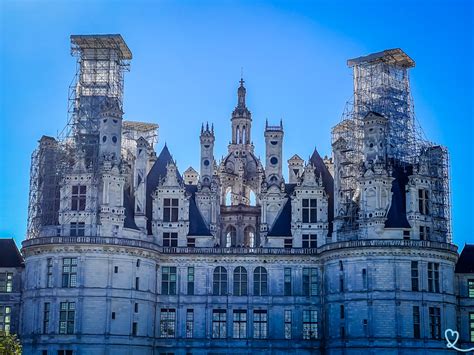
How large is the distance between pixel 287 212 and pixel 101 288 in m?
19.6

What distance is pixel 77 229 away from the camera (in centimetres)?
7831

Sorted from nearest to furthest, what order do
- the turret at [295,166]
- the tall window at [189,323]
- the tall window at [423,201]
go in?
the tall window at [423,201] → the tall window at [189,323] → the turret at [295,166]

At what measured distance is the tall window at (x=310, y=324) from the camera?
266ft

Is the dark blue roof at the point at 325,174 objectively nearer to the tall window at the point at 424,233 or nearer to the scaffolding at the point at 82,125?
the tall window at the point at 424,233

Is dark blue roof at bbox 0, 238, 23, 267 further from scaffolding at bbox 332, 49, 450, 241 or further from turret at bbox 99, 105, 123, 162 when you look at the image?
scaffolding at bbox 332, 49, 450, 241

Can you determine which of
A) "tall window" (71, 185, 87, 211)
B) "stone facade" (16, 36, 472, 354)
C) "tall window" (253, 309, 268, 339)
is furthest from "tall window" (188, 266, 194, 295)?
"tall window" (71, 185, 87, 211)

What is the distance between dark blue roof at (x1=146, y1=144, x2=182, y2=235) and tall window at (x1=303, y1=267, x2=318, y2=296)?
49.3 ft

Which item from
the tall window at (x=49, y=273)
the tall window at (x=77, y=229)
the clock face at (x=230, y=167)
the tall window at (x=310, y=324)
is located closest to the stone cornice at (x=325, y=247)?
the tall window at (x=49, y=273)

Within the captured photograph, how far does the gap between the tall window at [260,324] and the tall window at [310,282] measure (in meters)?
4.32

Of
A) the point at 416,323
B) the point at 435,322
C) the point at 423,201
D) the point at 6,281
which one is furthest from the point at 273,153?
the point at 6,281

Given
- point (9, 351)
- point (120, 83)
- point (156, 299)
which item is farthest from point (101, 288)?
point (120, 83)

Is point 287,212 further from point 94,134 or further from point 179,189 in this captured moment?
point 94,134

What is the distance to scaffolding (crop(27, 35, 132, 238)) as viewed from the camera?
80.9 m

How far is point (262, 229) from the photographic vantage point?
83938 millimetres
